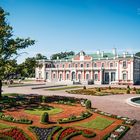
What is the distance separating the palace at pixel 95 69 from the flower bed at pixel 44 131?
51876 millimetres

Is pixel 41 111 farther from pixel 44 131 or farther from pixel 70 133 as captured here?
pixel 70 133

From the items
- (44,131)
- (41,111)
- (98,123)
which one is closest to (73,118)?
(98,123)

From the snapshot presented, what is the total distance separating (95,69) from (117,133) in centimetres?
5602

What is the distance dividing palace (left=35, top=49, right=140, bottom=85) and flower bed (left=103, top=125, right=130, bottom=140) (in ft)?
163

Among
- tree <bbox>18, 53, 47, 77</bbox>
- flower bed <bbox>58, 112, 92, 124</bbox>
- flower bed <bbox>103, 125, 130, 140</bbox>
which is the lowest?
flower bed <bbox>103, 125, 130, 140</bbox>

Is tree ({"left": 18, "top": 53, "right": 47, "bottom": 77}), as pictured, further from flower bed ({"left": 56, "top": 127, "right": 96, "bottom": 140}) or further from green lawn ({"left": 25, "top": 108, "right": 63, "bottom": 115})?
flower bed ({"left": 56, "top": 127, "right": 96, "bottom": 140})

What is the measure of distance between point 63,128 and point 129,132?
4.95 metres

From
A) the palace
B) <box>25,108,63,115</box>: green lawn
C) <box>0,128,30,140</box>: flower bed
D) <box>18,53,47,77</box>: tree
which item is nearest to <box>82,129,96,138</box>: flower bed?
<box>0,128,30,140</box>: flower bed

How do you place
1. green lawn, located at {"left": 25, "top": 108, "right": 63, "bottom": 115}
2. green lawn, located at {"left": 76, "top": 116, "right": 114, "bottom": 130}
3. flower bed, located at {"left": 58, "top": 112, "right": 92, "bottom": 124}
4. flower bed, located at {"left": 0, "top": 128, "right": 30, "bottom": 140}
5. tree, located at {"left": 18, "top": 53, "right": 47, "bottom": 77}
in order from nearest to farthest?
flower bed, located at {"left": 0, "top": 128, "right": 30, "bottom": 140} → green lawn, located at {"left": 76, "top": 116, "right": 114, "bottom": 130} → flower bed, located at {"left": 58, "top": 112, "right": 92, "bottom": 124} → green lawn, located at {"left": 25, "top": 108, "right": 63, "bottom": 115} → tree, located at {"left": 18, "top": 53, "right": 47, "bottom": 77}

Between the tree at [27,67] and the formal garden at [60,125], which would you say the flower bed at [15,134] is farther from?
the tree at [27,67]

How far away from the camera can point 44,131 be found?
15781mm

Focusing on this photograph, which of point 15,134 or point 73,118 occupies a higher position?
point 73,118

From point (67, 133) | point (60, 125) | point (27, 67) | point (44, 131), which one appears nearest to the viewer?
point (67, 133)

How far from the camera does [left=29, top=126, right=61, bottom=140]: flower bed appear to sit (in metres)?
14.6
